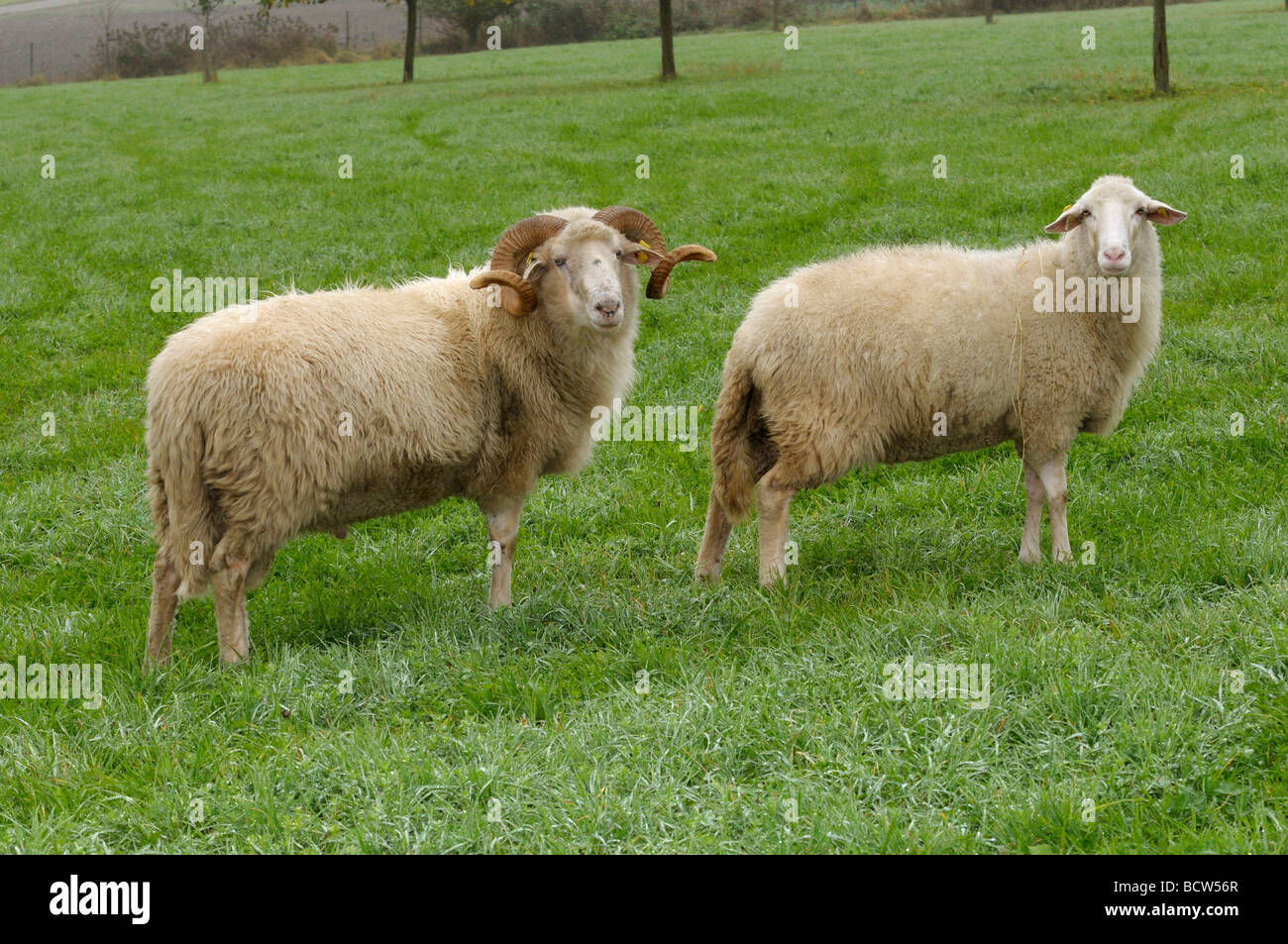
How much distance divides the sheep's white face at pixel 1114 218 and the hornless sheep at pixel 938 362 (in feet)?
0.03

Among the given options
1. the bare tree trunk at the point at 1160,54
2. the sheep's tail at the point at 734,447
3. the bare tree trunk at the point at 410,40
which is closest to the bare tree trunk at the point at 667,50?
the bare tree trunk at the point at 410,40

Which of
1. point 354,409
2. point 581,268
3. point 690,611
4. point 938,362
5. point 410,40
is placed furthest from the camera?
point 410,40

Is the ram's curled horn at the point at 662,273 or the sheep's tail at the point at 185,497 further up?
the ram's curled horn at the point at 662,273

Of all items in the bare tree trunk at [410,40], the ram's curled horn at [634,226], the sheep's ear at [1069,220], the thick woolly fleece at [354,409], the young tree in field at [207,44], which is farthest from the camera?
the young tree in field at [207,44]

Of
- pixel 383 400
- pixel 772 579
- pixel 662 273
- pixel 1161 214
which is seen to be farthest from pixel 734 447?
pixel 1161 214

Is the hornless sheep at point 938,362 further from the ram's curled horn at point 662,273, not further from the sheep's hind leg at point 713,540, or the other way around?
the ram's curled horn at point 662,273

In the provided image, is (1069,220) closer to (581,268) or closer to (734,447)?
(734,447)

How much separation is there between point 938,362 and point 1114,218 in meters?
1.20

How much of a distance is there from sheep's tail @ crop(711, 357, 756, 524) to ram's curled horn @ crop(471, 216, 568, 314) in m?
1.19

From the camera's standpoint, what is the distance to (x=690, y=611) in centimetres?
571

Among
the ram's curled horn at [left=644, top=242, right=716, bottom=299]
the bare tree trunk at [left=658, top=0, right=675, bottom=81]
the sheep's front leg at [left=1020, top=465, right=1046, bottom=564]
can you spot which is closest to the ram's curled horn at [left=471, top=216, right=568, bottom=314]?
the ram's curled horn at [left=644, top=242, right=716, bottom=299]

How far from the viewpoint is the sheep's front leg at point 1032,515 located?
6.36 m

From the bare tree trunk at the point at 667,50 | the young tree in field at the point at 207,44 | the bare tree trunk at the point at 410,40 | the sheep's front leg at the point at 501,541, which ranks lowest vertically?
the sheep's front leg at the point at 501,541
